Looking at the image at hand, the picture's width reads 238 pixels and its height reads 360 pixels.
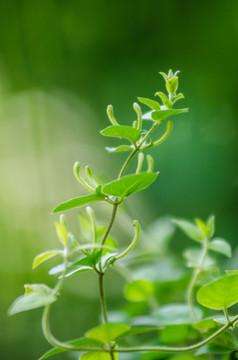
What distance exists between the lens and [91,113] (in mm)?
1439

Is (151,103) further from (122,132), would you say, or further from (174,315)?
(174,315)

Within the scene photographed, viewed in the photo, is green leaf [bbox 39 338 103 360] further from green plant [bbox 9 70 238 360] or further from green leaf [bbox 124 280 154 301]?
green leaf [bbox 124 280 154 301]

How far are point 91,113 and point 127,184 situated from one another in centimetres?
122

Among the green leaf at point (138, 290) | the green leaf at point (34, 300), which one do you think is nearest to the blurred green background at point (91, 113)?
the green leaf at point (138, 290)

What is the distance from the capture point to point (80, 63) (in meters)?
1.43

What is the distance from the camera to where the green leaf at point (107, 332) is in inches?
10.8

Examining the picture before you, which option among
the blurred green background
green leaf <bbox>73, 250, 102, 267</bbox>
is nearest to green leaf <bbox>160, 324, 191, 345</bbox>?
green leaf <bbox>73, 250, 102, 267</bbox>

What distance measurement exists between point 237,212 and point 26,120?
0.87m

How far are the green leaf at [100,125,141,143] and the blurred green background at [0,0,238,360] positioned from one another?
0.81 meters

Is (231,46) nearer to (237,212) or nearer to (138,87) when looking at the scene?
(138,87)

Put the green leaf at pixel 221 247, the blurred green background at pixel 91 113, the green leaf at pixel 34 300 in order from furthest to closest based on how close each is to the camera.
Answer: the blurred green background at pixel 91 113 < the green leaf at pixel 221 247 < the green leaf at pixel 34 300

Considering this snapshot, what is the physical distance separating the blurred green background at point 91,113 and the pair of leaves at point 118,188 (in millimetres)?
806

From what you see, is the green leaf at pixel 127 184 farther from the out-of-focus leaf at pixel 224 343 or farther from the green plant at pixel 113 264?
the out-of-focus leaf at pixel 224 343

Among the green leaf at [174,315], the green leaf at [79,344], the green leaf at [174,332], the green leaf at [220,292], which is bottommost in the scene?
the green leaf at [174,332]
